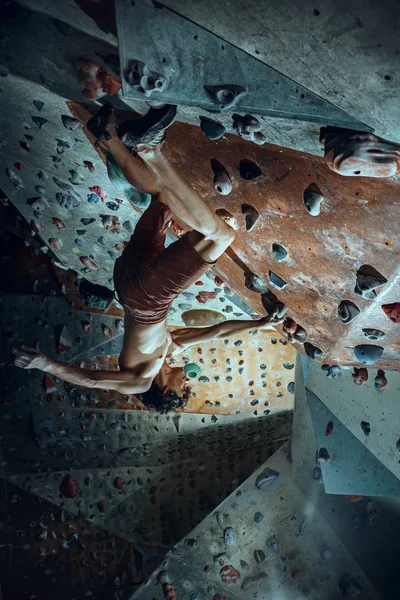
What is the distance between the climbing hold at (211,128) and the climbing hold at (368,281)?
1.75 feet

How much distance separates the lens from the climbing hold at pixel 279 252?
213 cm

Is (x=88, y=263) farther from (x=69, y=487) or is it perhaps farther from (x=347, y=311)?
(x=347, y=311)

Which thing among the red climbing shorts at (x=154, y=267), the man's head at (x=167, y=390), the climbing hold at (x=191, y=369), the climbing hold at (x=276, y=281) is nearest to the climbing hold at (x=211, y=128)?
Result: the red climbing shorts at (x=154, y=267)

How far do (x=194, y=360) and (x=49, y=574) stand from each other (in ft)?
4.51

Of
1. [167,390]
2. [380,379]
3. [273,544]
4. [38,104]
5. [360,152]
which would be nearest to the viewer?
[360,152]

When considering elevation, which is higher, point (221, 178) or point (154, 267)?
point (221, 178)

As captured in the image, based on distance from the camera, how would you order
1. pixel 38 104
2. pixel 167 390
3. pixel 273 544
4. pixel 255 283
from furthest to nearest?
pixel 273 544 → pixel 167 390 → pixel 255 283 → pixel 38 104

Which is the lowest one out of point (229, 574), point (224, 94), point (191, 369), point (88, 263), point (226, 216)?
point (229, 574)

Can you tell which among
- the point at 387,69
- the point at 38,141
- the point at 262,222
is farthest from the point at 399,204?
the point at 38,141

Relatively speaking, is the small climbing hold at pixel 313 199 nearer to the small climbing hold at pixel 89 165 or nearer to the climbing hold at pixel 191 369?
the small climbing hold at pixel 89 165

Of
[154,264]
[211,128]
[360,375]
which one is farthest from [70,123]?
[360,375]

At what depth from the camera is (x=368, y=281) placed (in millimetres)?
1907

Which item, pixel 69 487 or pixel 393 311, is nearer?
pixel 393 311

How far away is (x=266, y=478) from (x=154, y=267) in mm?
1812
